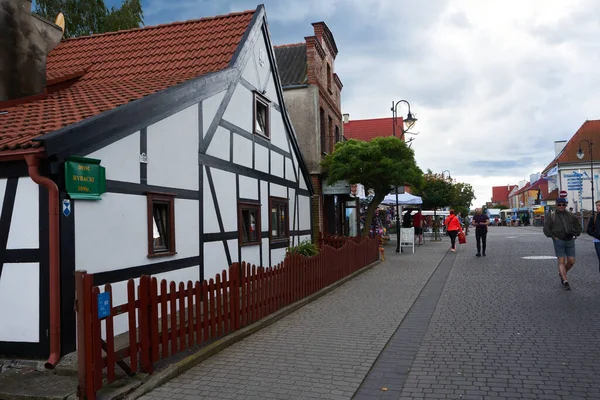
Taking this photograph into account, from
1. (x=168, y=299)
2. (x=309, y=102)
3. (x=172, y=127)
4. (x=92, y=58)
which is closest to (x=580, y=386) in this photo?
(x=168, y=299)

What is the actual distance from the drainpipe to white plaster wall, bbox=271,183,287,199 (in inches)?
282

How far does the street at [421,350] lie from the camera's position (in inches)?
182

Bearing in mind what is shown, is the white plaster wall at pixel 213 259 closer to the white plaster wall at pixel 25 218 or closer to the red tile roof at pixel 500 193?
the white plaster wall at pixel 25 218

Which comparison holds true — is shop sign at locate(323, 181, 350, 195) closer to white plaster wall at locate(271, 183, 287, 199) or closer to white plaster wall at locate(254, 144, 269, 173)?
white plaster wall at locate(271, 183, 287, 199)

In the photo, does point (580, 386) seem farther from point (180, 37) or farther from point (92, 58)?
point (92, 58)

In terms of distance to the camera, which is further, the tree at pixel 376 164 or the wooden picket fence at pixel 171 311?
the tree at pixel 376 164

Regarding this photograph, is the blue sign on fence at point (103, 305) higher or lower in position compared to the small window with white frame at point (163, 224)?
lower

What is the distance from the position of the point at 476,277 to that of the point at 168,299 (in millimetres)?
9042

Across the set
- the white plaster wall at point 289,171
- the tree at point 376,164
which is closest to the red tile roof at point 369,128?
the tree at point 376,164

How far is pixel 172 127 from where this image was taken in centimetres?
777

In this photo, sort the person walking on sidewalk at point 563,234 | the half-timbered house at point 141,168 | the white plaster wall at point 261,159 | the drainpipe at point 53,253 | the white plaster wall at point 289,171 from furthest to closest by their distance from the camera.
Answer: the white plaster wall at point 289,171 → the white plaster wall at point 261,159 → the person walking on sidewalk at point 563,234 → the half-timbered house at point 141,168 → the drainpipe at point 53,253

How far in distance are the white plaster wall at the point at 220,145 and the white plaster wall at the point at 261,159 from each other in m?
1.49

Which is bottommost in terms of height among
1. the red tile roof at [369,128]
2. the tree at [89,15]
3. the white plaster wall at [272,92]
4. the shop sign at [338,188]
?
the shop sign at [338,188]

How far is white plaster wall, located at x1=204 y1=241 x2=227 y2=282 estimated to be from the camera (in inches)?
346
